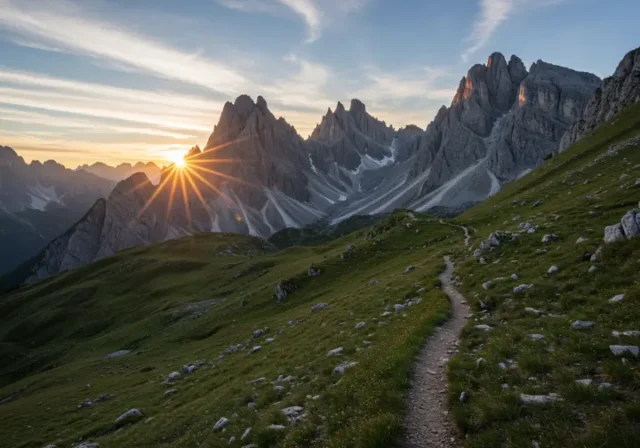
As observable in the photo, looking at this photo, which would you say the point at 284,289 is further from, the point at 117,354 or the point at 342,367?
the point at 342,367

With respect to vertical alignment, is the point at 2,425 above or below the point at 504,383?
below

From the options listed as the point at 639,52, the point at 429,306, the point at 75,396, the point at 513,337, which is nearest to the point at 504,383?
the point at 513,337

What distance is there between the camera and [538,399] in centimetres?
905

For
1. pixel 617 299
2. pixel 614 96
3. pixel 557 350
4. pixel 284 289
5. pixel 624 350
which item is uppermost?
pixel 614 96

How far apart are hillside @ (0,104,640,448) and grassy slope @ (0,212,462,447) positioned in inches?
5.1

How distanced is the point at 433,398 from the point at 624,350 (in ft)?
17.9

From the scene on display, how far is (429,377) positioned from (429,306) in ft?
30.0

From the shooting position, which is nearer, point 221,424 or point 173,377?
point 221,424

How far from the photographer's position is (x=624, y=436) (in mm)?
6656

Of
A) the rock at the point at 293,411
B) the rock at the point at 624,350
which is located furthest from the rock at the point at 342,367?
the rock at the point at 624,350

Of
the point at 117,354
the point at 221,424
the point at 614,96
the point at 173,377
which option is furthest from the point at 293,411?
the point at 614,96

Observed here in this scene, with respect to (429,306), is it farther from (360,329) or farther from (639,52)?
(639,52)

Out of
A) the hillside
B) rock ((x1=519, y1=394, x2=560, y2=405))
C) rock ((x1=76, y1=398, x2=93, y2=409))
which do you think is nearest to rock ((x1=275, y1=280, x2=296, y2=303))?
the hillside

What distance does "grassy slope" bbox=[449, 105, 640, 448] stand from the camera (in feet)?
25.5
